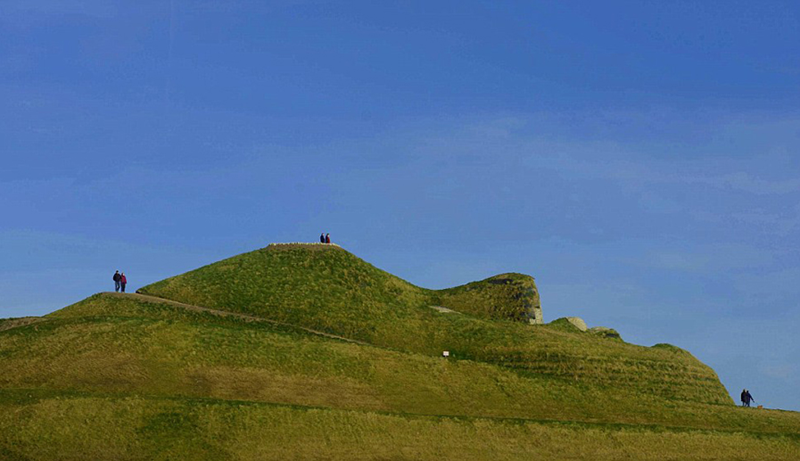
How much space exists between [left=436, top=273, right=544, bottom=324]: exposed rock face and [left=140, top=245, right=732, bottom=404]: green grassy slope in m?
2.26

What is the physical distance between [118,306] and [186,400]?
34.1 m

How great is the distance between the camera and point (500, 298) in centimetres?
11325

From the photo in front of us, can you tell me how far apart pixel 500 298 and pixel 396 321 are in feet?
66.7

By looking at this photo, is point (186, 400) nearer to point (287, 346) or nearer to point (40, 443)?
point (40, 443)

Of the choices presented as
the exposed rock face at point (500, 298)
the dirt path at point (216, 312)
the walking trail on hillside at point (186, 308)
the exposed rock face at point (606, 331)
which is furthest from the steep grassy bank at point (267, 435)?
the exposed rock face at point (606, 331)

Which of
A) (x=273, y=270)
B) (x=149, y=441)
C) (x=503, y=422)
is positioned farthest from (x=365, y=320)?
(x=149, y=441)

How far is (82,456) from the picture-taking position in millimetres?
55688

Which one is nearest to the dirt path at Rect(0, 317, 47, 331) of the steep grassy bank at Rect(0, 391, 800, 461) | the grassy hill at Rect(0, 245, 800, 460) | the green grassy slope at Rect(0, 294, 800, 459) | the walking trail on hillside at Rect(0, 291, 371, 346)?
the walking trail on hillside at Rect(0, 291, 371, 346)

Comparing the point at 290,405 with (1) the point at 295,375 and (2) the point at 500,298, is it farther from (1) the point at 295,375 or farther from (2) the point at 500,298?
(2) the point at 500,298

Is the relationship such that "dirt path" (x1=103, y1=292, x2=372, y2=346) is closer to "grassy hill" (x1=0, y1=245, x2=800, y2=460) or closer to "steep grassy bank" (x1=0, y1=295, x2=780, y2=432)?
"grassy hill" (x1=0, y1=245, x2=800, y2=460)

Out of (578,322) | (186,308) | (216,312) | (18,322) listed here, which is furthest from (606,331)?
(18,322)

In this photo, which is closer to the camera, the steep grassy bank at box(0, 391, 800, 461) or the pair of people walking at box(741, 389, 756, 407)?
the steep grassy bank at box(0, 391, 800, 461)

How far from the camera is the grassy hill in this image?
2324 inches

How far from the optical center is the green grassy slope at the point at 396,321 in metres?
91.8
